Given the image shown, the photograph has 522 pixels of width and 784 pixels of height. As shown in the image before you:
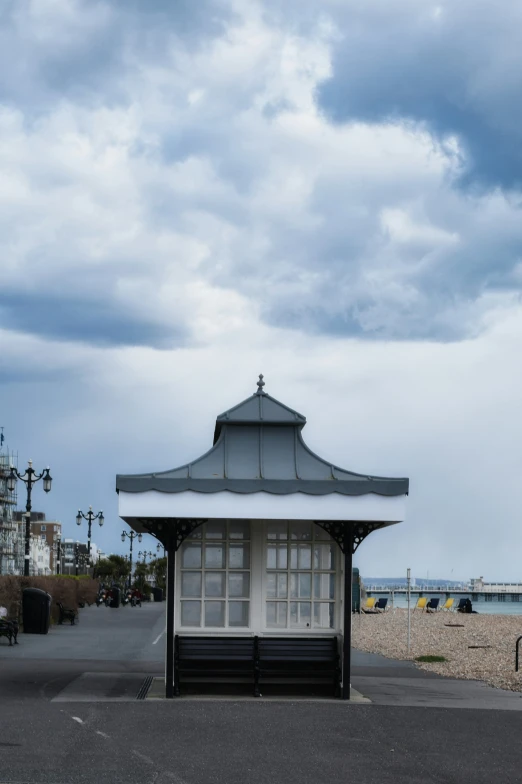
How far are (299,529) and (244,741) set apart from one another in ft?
17.1

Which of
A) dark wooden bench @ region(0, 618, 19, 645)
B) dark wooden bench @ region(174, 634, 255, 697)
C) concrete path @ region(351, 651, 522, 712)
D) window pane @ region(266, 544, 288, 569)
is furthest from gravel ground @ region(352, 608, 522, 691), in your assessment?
dark wooden bench @ region(0, 618, 19, 645)

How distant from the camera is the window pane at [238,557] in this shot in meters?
→ 16.6

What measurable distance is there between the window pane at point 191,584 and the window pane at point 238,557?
1.78ft

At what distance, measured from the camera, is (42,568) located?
181m

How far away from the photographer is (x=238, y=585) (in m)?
16.5

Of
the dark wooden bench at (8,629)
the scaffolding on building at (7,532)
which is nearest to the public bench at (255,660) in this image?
the dark wooden bench at (8,629)

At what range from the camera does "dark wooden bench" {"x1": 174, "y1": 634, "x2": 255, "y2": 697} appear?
15938mm

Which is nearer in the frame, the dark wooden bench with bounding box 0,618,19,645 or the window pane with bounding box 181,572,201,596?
the window pane with bounding box 181,572,201,596

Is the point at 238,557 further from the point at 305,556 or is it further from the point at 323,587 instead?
the point at 323,587

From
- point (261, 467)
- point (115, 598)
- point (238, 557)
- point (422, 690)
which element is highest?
point (261, 467)

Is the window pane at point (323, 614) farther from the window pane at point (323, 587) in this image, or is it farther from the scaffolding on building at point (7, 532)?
the scaffolding on building at point (7, 532)

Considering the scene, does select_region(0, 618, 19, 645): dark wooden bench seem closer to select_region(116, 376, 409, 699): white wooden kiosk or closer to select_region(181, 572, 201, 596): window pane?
select_region(116, 376, 409, 699): white wooden kiosk

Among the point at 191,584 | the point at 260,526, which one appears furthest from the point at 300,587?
the point at 191,584

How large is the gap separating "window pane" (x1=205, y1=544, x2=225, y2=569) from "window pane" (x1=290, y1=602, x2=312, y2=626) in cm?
129
